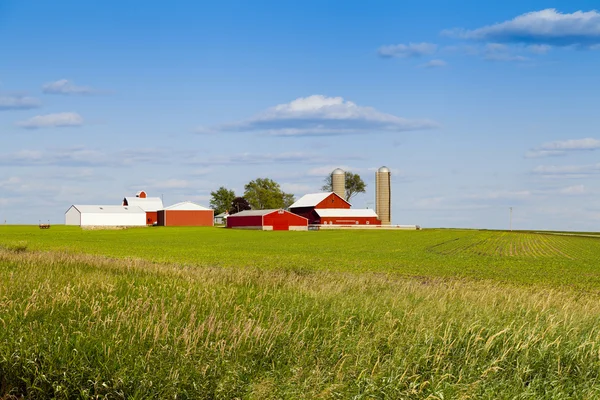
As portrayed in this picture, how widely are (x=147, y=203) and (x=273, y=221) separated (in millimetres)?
45289

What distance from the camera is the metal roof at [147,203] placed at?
141 metres

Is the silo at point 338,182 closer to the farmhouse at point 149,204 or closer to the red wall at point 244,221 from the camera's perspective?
the red wall at point 244,221

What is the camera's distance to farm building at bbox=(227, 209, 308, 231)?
4264 inches

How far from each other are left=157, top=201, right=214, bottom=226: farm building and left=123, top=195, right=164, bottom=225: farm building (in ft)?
28.2

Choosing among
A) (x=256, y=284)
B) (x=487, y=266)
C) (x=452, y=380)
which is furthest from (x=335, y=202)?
(x=452, y=380)

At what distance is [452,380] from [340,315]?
3.03m

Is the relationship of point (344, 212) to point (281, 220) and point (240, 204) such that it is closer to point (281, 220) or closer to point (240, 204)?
point (281, 220)

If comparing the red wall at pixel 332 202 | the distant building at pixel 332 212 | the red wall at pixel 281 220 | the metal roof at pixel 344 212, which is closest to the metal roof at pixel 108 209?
the distant building at pixel 332 212

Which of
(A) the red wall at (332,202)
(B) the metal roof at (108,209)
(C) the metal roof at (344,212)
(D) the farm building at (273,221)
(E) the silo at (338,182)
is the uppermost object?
(E) the silo at (338,182)

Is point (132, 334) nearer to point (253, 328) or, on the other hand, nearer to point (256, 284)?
point (253, 328)

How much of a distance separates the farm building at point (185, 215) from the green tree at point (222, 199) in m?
36.0

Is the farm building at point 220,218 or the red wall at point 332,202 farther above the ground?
the red wall at point 332,202

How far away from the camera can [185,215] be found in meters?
128

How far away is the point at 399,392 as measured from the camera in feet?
25.6
